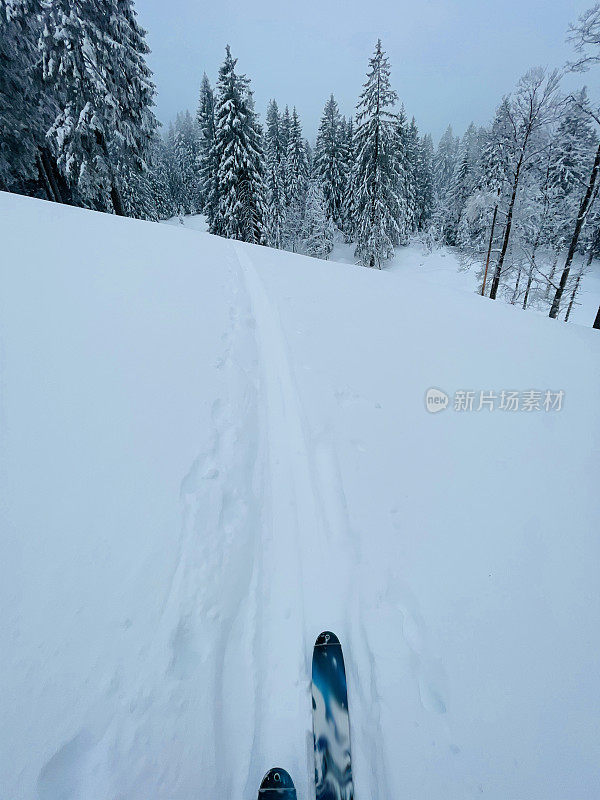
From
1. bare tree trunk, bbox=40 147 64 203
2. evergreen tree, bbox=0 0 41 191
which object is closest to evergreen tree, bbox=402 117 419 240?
bare tree trunk, bbox=40 147 64 203

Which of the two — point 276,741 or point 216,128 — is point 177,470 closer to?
point 276,741

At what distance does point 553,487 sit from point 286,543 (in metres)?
2.81

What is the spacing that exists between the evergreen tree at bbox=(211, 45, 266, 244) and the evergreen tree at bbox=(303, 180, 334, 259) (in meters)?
9.30

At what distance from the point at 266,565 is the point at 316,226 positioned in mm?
31613

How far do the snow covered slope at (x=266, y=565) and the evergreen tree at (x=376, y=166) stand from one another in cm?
1962

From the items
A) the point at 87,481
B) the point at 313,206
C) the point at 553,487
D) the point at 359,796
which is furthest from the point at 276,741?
the point at 313,206

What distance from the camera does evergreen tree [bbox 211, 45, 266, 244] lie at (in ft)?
58.4

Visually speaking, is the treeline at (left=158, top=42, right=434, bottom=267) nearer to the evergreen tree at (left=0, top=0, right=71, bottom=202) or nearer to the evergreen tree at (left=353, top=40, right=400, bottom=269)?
the evergreen tree at (left=353, top=40, right=400, bottom=269)

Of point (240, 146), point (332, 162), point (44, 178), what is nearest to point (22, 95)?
point (44, 178)

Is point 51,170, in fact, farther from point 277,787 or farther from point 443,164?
point 443,164

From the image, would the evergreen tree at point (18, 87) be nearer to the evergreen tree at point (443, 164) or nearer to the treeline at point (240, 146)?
the treeline at point (240, 146)

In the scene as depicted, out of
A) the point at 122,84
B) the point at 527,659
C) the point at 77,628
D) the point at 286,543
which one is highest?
the point at 122,84

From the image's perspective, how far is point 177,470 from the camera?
3.08 meters

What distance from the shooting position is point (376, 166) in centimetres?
1966
